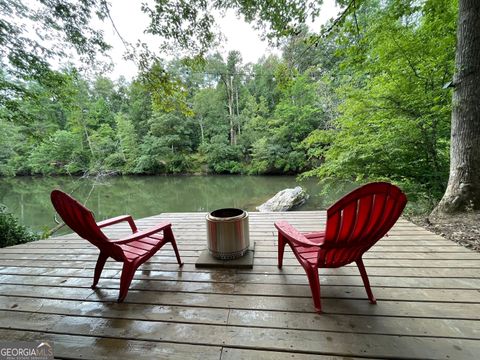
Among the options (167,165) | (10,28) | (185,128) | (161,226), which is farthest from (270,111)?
(161,226)

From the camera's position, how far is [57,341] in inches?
38.4

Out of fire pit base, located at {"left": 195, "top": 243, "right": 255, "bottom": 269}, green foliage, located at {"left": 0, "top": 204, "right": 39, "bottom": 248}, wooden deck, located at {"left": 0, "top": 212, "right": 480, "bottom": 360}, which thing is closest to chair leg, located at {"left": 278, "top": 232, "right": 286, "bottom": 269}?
wooden deck, located at {"left": 0, "top": 212, "right": 480, "bottom": 360}

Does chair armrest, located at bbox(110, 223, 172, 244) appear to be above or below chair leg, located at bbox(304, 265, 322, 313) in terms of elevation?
above

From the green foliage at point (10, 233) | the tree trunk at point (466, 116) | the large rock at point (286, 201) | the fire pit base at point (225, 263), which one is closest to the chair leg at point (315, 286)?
the fire pit base at point (225, 263)

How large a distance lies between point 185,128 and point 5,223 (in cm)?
1245

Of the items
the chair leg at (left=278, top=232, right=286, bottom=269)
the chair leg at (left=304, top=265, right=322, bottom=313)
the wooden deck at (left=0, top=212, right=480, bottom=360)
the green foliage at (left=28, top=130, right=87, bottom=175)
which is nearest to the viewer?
the wooden deck at (left=0, top=212, right=480, bottom=360)

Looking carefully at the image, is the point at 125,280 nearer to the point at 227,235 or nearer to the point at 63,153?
the point at 227,235

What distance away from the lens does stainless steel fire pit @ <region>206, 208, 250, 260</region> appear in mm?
1599

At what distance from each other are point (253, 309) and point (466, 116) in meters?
3.10

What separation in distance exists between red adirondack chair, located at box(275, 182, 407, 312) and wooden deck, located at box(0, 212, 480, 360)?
0.17 metres

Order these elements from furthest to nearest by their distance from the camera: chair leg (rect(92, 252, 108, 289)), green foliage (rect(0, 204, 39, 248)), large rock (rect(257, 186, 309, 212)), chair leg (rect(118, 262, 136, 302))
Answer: large rock (rect(257, 186, 309, 212)) < green foliage (rect(0, 204, 39, 248)) < chair leg (rect(92, 252, 108, 289)) < chair leg (rect(118, 262, 136, 302))

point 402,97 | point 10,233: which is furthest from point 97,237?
point 402,97

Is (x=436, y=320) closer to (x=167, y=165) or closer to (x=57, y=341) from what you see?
(x=57, y=341)

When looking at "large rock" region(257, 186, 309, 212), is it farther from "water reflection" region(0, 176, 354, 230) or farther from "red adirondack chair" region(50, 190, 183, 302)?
"red adirondack chair" region(50, 190, 183, 302)
